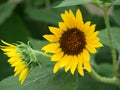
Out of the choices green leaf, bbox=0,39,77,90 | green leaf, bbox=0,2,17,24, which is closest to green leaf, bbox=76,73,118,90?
green leaf, bbox=0,39,77,90

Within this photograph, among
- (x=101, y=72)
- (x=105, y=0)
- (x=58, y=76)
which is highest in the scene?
(x=105, y=0)

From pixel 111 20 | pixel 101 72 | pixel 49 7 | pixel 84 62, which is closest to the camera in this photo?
pixel 84 62

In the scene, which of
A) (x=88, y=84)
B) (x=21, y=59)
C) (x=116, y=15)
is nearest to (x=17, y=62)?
(x=21, y=59)

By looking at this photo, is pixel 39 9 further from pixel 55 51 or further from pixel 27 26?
pixel 55 51

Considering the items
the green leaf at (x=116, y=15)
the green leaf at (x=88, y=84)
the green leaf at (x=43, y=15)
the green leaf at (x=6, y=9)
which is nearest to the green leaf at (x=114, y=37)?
the green leaf at (x=88, y=84)

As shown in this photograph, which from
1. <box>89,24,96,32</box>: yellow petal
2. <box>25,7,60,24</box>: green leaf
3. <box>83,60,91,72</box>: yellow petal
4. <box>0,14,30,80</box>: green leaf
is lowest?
<box>0,14,30,80</box>: green leaf

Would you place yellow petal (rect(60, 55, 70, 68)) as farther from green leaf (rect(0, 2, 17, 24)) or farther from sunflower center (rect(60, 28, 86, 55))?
green leaf (rect(0, 2, 17, 24))

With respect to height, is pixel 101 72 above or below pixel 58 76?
below

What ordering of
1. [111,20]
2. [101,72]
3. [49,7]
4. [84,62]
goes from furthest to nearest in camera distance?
[49,7], [111,20], [101,72], [84,62]

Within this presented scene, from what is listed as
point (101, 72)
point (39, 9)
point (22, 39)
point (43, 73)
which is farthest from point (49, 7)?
point (43, 73)
